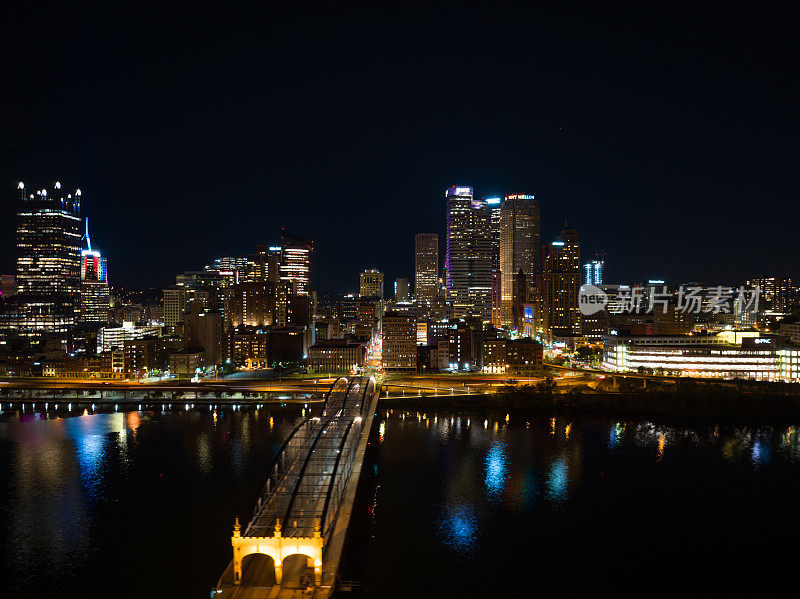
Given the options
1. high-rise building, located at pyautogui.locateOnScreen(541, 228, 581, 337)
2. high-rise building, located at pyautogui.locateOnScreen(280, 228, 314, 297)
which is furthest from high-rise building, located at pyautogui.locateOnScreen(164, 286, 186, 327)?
high-rise building, located at pyautogui.locateOnScreen(541, 228, 581, 337)

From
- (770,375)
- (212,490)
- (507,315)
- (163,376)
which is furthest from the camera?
(507,315)

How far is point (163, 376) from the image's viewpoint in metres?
30.6

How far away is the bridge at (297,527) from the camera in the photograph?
7668 mm

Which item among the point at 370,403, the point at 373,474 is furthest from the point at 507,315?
the point at 373,474

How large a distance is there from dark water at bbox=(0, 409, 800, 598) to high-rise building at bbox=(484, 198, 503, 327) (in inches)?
1729

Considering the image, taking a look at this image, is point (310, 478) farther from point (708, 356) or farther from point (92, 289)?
point (92, 289)

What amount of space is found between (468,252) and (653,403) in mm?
43789

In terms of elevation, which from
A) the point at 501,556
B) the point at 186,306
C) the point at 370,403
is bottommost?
the point at 501,556

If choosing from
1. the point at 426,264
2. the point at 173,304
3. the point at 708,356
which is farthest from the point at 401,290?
the point at 708,356

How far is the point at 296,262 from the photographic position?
65.0 m

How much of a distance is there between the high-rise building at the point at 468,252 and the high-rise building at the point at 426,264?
508cm

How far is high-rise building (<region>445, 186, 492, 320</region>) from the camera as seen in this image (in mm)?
62938

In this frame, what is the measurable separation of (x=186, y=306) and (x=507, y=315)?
2996 cm

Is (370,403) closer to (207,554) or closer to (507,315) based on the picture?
(207,554)
